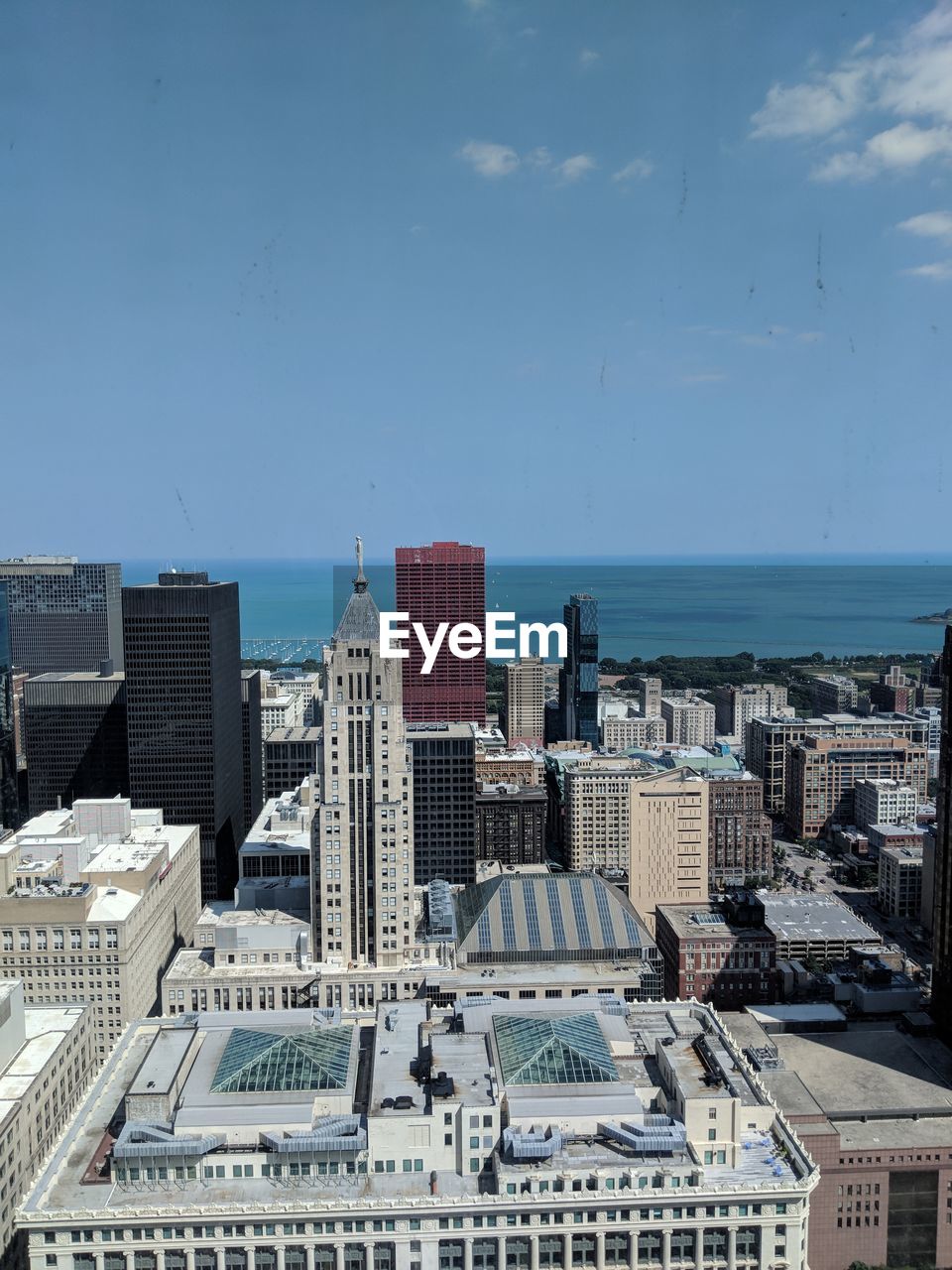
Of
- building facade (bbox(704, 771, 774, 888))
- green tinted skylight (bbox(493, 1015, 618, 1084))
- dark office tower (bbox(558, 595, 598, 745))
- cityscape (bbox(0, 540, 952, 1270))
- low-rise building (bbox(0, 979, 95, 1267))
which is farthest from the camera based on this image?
A: dark office tower (bbox(558, 595, 598, 745))

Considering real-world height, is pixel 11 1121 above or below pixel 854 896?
above

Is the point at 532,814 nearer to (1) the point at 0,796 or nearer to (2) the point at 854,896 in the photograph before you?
(2) the point at 854,896

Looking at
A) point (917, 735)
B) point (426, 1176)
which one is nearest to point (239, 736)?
point (426, 1176)

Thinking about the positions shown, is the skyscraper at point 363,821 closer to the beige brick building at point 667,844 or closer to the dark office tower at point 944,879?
the dark office tower at point 944,879

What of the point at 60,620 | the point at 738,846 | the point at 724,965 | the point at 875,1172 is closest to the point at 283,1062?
the point at 875,1172

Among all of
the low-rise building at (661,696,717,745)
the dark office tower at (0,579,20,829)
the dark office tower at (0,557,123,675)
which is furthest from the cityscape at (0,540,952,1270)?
the dark office tower at (0,557,123,675)

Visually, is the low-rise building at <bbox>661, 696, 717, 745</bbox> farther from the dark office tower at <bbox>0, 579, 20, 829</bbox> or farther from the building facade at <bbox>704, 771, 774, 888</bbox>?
the dark office tower at <bbox>0, 579, 20, 829</bbox>
